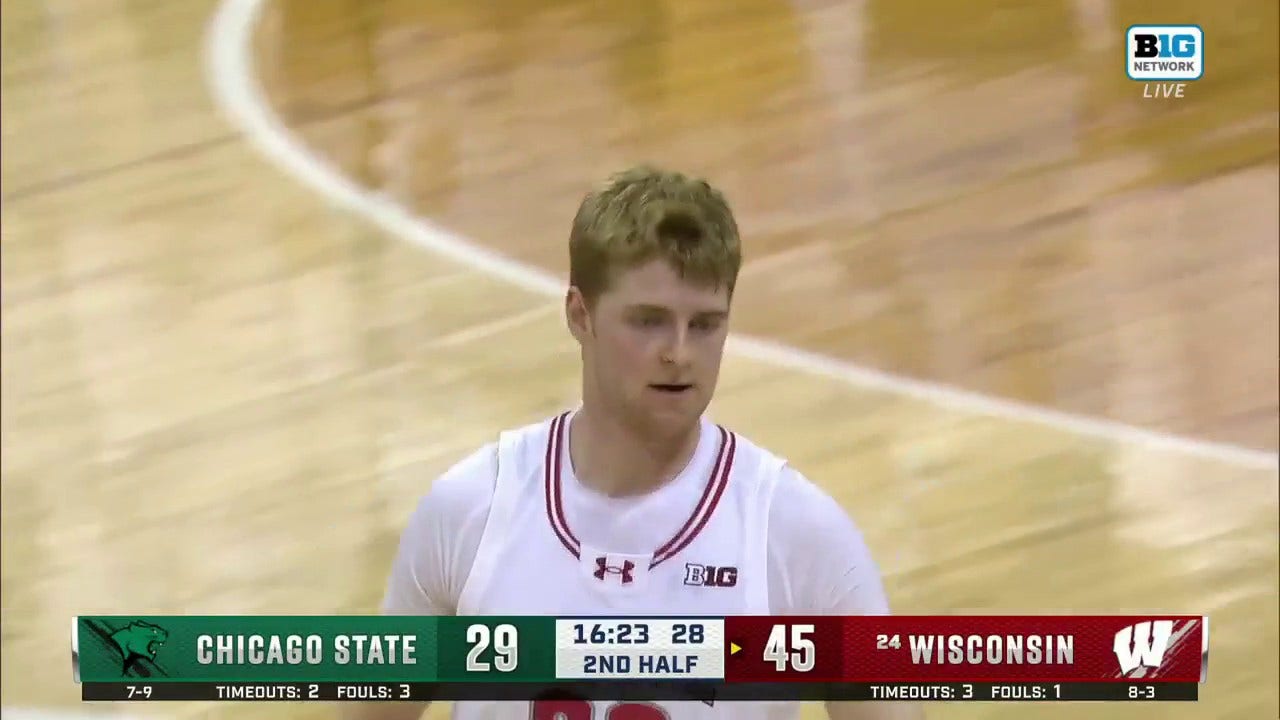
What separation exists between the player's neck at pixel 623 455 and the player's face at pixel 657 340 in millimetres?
36

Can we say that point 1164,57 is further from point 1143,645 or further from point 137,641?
point 137,641

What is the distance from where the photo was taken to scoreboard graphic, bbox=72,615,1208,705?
6.97 feet

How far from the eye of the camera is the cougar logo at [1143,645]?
248cm

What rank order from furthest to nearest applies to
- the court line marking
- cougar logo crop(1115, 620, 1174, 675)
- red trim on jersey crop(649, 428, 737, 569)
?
the court line marking
cougar logo crop(1115, 620, 1174, 675)
red trim on jersey crop(649, 428, 737, 569)

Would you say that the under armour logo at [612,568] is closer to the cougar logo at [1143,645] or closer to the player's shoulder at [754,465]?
the player's shoulder at [754,465]

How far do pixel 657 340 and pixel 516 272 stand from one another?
96cm

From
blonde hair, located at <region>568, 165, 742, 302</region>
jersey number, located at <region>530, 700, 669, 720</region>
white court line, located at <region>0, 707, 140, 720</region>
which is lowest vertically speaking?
jersey number, located at <region>530, 700, 669, 720</region>

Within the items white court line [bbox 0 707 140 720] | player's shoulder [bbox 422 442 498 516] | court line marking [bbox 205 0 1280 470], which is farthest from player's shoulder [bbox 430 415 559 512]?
white court line [bbox 0 707 140 720]

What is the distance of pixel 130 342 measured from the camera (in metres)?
2.86

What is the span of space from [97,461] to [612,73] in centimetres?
132

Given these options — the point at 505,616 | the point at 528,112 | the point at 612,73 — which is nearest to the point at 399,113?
the point at 528,112

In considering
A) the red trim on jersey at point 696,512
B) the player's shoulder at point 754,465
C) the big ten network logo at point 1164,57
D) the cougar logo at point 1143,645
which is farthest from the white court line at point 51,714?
the big ten network logo at point 1164,57

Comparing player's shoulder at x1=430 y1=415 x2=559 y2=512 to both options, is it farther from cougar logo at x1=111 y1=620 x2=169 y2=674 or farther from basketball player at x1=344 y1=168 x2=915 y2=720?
cougar logo at x1=111 y1=620 x2=169 y2=674

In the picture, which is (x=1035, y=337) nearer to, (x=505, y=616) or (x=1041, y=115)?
(x=1041, y=115)
